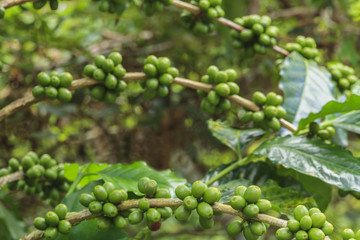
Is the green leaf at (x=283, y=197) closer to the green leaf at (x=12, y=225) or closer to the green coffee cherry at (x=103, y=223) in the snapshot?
the green coffee cherry at (x=103, y=223)

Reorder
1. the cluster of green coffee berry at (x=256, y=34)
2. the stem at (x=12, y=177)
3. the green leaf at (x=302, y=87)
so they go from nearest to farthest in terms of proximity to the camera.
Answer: the stem at (x=12, y=177), the green leaf at (x=302, y=87), the cluster of green coffee berry at (x=256, y=34)

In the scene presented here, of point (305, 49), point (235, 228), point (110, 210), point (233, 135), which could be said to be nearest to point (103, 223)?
point (110, 210)

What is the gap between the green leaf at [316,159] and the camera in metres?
0.93

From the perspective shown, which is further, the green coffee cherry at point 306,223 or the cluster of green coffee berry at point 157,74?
the cluster of green coffee berry at point 157,74

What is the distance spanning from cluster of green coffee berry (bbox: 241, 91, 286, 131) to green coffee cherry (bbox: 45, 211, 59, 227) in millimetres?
582

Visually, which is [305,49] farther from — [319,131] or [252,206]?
[252,206]

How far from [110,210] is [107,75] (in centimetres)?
41

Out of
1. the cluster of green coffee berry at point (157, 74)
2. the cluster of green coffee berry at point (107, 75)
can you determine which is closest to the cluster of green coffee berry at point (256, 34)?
Answer: the cluster of green coffee berry at point (157, 74)

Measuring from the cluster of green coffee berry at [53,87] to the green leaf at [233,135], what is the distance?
0.45 meters

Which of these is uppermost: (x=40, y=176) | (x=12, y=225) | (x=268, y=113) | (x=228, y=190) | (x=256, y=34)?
(x=256, y=34)

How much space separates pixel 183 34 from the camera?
227 cm

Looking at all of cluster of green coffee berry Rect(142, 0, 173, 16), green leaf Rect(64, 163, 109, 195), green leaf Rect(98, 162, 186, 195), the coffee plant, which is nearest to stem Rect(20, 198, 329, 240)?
the coffee plant

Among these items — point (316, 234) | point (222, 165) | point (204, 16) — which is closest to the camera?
point (316, 234)

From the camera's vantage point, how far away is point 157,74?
1111 mm
